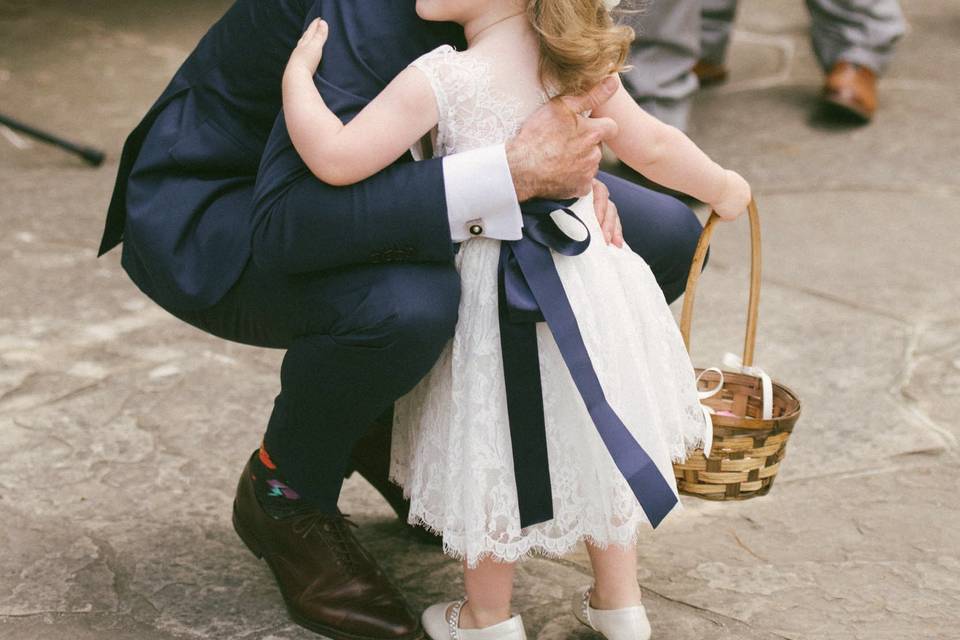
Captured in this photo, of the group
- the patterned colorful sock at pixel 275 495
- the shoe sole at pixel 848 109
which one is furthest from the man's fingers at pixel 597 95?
the shoe sole at pixel 848 109

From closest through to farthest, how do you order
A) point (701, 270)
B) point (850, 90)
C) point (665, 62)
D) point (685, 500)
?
point (701, 270) < point (685, 500) < point (665, 62) < point (850, 90)

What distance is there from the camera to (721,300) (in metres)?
3.10

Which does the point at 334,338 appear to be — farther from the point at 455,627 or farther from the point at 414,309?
the point at 455,627

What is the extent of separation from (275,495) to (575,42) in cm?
78

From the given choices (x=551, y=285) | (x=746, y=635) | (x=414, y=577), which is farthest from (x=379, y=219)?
(x=746, y=635)

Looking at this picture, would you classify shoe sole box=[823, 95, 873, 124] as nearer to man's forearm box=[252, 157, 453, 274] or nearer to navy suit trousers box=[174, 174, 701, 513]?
navy suit trousers box=[174, 174, 701, 513]

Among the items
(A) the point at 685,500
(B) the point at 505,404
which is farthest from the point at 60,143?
(B) the point at 505,404

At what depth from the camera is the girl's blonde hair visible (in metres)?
1.62

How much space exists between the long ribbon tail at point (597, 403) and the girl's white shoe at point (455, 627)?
10.7 inches

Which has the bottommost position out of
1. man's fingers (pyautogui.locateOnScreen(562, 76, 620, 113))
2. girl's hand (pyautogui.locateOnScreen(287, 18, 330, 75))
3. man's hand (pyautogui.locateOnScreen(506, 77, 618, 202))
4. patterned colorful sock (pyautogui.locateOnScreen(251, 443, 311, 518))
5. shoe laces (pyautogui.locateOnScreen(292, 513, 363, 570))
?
shoe laces (pyautogui.locateOnScreen(292, 513, 363, 570))

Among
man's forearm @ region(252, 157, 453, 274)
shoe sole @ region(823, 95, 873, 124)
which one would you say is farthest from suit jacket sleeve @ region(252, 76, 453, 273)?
shoe sole @ region(823, 95, 873, 124)

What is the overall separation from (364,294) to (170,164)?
40cm

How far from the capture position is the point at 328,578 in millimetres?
1865

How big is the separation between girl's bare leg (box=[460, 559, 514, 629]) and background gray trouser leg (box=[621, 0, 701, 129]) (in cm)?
221
